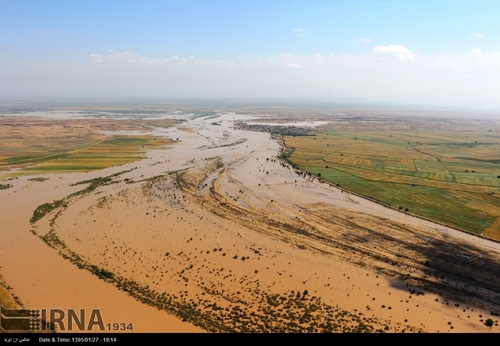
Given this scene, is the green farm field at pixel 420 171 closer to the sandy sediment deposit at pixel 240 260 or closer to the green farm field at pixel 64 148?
the sandy sediment deposit at pixel 240 260

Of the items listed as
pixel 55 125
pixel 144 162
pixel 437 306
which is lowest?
pixel 437 306

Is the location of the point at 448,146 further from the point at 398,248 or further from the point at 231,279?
the point at 231,279

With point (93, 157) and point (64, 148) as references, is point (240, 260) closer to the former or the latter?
point (93, 157)

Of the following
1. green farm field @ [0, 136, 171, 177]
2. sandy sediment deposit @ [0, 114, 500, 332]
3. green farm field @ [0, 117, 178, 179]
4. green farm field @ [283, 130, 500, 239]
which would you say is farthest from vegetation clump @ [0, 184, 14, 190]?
green farm field @ [283, 130, 500, 239]

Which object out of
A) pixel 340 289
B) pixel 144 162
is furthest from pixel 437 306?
pixel 144 162

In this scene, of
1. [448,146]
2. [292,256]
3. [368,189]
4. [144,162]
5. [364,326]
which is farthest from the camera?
[448,146]

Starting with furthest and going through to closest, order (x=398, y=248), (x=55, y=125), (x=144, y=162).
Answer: (x=55, y=125) → (x=144, y=162) → (x=398, y=248)

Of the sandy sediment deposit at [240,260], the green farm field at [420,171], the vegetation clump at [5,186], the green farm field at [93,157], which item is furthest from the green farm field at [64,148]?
the green farm field at [420,171]
